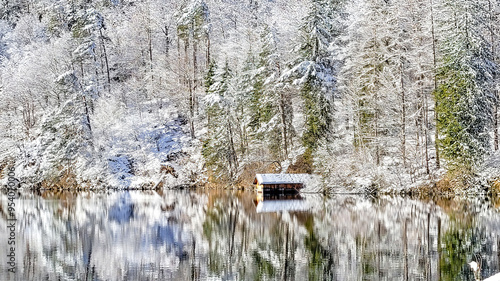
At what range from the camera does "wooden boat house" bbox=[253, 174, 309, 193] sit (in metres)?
50.3

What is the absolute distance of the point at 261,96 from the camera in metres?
56.2

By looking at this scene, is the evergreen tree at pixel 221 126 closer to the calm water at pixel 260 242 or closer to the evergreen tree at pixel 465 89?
the calm water at pixel 260 242

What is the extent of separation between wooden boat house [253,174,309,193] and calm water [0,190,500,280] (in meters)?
11.9

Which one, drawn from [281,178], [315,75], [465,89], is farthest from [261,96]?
[465,89]

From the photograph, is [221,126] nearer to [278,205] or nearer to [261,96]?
[261,96]

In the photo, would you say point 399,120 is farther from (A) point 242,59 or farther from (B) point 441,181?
(A) point 242,59

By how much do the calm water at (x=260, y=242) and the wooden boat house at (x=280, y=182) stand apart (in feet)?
39.0

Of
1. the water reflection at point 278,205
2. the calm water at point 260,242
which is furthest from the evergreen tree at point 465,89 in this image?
the water reflection at point 278,205

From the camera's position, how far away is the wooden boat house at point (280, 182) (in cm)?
5034

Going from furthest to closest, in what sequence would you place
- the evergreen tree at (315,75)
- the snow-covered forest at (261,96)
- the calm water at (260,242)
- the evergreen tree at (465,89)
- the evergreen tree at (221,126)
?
the evergreen tree at (221,126)
the evergreen tree at (315,75)
the snow-covered forest at (261,96)
the evergreen tree at (465,89)
the calm water at (260,242)

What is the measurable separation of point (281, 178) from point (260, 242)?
27.4 m

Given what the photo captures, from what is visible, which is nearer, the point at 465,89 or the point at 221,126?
the point at 465,89

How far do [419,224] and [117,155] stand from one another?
4340cm

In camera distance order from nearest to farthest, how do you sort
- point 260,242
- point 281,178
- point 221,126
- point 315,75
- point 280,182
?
point 260,242, point 280,182, point 281,178, point 315,75, point 221,126
